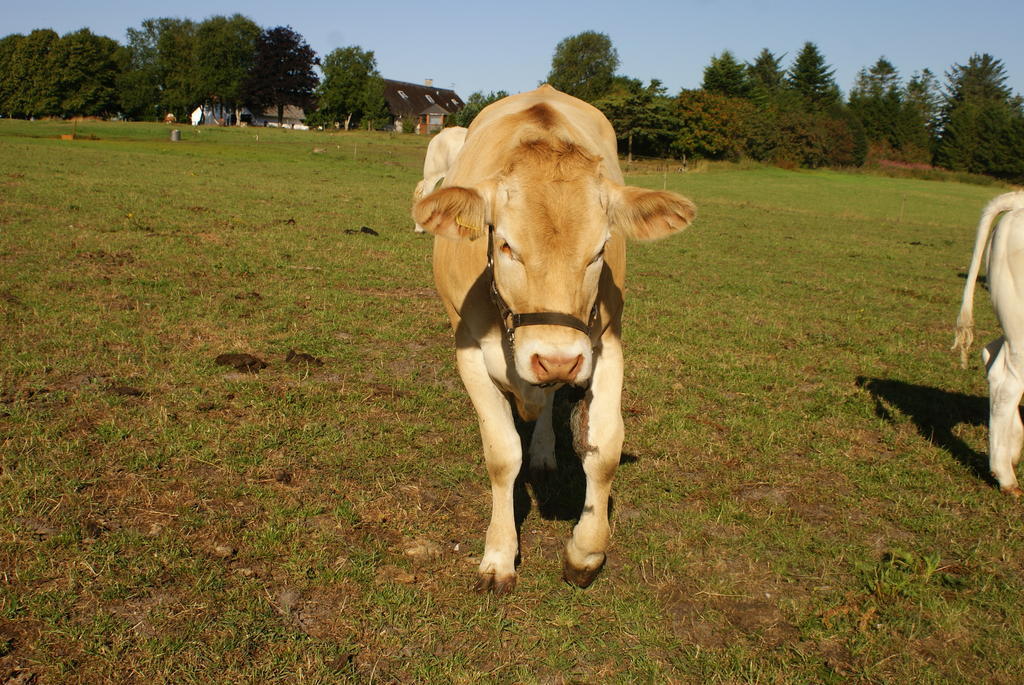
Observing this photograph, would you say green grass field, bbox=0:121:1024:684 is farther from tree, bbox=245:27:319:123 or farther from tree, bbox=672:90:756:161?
tree, bbox=245:27:319:123

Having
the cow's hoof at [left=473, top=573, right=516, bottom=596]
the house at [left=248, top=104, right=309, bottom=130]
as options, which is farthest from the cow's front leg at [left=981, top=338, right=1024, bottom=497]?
the house at [left=248, top=104, right=309, bottom=130]

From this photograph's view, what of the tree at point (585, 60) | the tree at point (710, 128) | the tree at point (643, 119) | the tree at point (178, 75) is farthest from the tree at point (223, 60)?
the tree at point (710, 128)

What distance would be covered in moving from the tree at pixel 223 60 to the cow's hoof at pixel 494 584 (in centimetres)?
10217

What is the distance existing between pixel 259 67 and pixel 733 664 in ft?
341

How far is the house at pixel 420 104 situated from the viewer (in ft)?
341

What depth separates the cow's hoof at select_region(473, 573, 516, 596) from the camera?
12.2ft

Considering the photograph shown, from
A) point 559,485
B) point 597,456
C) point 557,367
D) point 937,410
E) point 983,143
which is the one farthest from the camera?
point 983,143

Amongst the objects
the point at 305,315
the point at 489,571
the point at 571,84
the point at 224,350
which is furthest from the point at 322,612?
the point at 571,84

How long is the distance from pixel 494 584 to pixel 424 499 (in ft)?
3.16

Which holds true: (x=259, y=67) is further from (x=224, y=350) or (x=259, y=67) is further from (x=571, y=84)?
(x=224, y=350)

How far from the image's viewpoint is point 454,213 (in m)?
3.24

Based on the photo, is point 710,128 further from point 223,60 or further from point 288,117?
point 288,117

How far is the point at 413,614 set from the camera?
3.50 metres

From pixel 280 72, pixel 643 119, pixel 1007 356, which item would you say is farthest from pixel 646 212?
pixel 280 72
